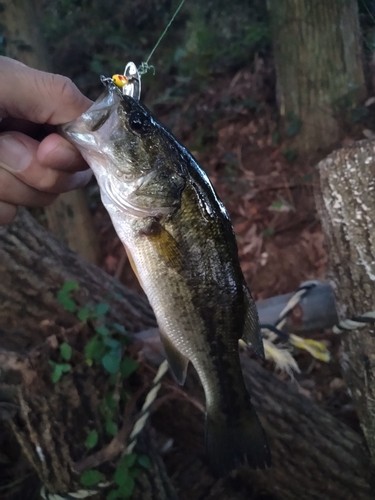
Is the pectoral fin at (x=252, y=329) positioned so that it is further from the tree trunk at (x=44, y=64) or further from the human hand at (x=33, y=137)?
the tree trunk at (x=44, y=64)

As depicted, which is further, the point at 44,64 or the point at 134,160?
the point at 44,64

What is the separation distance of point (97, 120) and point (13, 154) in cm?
30

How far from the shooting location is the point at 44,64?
3.31 metres

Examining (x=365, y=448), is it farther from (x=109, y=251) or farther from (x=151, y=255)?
(x=109, y=251)

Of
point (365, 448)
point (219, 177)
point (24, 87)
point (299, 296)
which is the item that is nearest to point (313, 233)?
point (219, 177)

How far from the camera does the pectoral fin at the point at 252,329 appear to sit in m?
1.29

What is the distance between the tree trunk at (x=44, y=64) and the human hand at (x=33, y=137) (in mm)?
2289

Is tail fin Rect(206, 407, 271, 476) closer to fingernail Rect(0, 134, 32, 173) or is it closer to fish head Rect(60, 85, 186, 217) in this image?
fish head Rect(60, 85, 186, 217)

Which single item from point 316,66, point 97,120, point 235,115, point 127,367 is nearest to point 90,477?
point 127,367

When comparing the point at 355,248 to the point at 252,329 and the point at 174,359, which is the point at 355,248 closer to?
the point at 252,329

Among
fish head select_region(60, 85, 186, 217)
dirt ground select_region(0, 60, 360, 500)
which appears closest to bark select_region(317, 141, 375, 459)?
dirt ground select_region(0, 60, 360, 500)

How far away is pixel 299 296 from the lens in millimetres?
1977

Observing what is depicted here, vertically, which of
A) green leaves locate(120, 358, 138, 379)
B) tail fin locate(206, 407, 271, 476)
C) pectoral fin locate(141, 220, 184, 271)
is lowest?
tail fin locate(206, 407, 271, 476)

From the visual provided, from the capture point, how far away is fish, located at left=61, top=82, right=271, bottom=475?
1.19m
